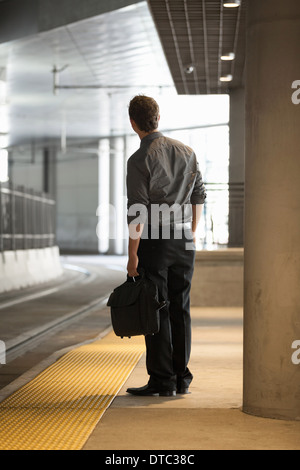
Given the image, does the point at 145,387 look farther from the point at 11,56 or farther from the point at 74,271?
the point at 74,271

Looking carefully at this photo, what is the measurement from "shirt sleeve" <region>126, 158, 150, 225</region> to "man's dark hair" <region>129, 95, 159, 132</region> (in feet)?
1.00

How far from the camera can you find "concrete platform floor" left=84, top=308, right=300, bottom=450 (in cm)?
422

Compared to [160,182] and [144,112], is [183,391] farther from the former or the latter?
[144,112]

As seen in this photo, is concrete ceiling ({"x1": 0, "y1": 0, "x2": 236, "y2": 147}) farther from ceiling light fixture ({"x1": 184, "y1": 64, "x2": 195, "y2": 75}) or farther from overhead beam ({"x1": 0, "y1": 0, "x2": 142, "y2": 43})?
overhead beam ({"x1": 0, "y1": 0, "x2": 142, "y2": 43})

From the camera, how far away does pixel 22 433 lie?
4.54 m

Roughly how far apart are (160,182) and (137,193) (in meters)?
0.20

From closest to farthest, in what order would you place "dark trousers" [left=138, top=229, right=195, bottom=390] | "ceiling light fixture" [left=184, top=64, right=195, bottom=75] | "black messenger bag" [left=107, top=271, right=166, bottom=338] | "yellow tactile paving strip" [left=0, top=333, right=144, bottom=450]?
1. "yellow tactile paving strip" [left=0, top=333, right=144, bottom=450]
2. "black messenger bag" [left=107, top=271, right=166, bottom=338]
3. "dark trousers" [left=138, top=229, right=195, bottom=390]
4. "ceiling light fixture" [left=184, top=64, right=195, bottom=75]

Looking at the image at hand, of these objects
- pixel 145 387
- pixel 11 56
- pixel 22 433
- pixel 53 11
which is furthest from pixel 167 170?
pixel 11 56

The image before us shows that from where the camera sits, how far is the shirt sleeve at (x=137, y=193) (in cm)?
545

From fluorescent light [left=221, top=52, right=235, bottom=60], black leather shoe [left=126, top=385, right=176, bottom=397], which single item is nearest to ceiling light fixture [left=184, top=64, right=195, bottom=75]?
fluorescent light [left=221, top=52, right=235, bottom=60]

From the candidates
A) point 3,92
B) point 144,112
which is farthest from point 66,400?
point 3,92

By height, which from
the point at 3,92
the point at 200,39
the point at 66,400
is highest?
the point at 3,92

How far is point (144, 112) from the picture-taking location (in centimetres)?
577

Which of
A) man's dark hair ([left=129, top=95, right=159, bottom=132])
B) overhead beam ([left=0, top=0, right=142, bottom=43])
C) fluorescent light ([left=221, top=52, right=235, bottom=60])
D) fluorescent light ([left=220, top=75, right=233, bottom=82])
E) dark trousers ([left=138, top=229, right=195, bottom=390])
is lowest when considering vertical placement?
dark trousers ([left=138, top=229, right=195, bottom=390])
